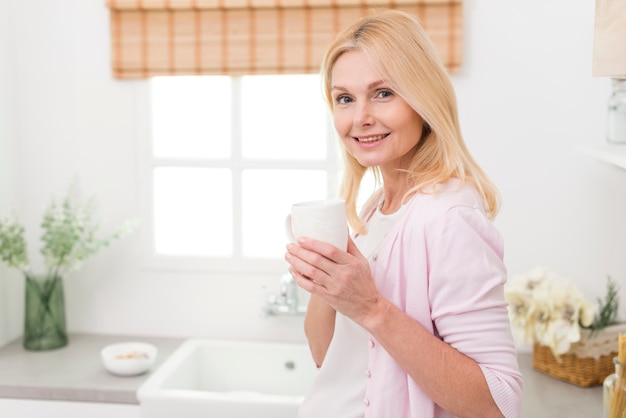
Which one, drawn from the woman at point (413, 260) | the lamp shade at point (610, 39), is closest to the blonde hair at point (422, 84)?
the woman at point (413, 260)

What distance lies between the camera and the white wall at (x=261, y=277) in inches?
89.0

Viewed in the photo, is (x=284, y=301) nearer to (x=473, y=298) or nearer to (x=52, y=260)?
(x=52, y=260)

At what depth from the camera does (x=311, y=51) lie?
2326 mm

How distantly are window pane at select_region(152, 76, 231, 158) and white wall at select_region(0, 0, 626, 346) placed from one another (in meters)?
0.13

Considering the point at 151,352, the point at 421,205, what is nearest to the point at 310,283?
the point at 421,205

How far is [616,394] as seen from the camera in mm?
1550

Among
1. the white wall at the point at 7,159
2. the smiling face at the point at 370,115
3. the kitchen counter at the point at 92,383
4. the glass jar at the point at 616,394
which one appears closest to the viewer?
the smiling face at the point at 370,115

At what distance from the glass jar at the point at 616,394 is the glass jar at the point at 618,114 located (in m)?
0.73

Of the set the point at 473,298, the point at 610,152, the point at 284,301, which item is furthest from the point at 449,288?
the point at 284,301

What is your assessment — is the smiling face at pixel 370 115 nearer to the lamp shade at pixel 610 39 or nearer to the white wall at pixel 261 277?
the lamp shade at pixel 610 39

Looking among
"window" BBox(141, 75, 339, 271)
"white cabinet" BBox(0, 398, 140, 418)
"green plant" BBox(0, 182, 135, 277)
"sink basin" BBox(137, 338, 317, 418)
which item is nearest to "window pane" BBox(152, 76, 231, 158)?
"window" BBox(141, 75, 339, 271)

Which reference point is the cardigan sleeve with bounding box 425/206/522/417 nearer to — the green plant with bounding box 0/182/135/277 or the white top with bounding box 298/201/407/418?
the white top with bounding box 298/201/407/418

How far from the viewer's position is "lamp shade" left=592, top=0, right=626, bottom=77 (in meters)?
1.32

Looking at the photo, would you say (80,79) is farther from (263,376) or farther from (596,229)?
(596,229)
